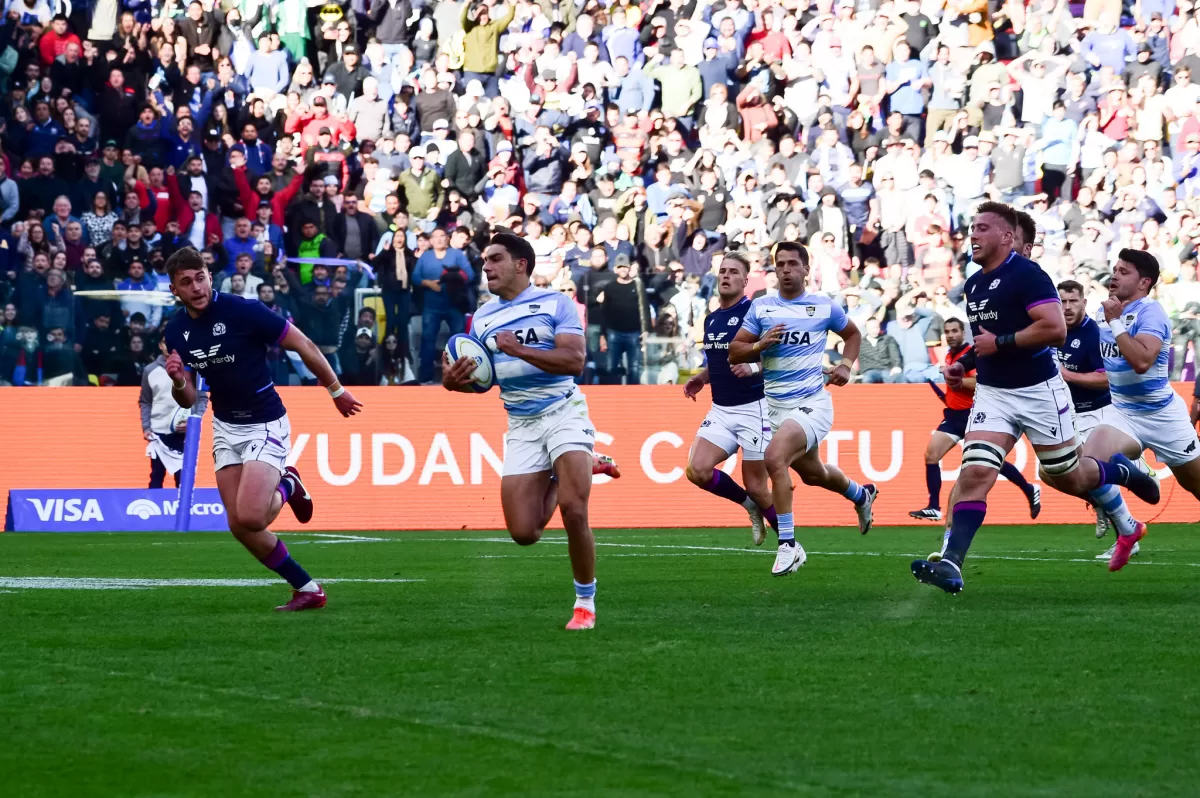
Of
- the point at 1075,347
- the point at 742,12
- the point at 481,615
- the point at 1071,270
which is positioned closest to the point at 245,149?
the point at 742,12

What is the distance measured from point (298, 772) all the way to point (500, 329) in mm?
4468

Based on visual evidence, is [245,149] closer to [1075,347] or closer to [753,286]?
[753,286]

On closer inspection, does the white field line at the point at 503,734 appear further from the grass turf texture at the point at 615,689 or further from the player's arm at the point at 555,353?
the player's arm at the point at 555,353

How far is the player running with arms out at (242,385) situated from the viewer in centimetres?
1047

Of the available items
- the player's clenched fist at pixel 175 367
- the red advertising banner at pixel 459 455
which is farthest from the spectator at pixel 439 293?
the player's clenched fist at pixel 175 367

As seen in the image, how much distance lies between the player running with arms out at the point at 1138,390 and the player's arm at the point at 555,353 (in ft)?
15.3

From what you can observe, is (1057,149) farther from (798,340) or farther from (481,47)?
(798,340)

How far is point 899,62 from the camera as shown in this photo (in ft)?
89.9

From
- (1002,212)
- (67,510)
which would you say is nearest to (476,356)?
(1002,212)

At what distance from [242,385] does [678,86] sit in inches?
674

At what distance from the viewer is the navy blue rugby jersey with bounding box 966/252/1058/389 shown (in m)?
10.3

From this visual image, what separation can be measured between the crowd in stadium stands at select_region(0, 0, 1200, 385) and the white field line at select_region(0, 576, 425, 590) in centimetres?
729

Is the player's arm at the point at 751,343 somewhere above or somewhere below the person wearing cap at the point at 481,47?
below

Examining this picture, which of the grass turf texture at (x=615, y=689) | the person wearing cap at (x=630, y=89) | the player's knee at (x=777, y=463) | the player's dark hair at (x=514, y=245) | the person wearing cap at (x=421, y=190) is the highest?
the person wearing cap at (x=630, y=89)
